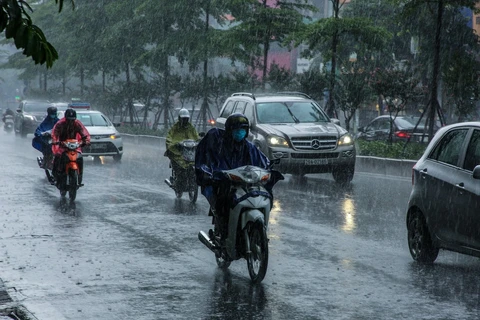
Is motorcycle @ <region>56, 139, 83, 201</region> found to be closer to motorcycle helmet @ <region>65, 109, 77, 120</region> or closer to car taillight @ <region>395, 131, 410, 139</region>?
motorcycle helmet @ <region>65, 109, 77, 120</region>

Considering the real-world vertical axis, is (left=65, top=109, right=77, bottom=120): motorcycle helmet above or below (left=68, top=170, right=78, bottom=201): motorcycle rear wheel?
above

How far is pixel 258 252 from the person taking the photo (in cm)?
852

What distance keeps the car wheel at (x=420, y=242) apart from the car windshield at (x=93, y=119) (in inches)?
775

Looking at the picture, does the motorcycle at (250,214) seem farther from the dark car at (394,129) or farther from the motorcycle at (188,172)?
the dark car at (394,129)

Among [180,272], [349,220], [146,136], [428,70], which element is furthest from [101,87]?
[180,272]

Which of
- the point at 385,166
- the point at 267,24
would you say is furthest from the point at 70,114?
the point at 267,24

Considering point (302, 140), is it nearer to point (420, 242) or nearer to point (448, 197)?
point (420, 242)

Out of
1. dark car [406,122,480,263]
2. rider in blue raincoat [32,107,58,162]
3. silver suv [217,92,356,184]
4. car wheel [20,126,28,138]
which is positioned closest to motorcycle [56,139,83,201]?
rider in blue raincoat [32,107,58,162]

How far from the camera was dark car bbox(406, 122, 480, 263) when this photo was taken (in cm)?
880

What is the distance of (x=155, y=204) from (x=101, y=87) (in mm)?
43435

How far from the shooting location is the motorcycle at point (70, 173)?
16.2m

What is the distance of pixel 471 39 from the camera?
42.4 metres

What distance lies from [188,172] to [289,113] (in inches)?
206

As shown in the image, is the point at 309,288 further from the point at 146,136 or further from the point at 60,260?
the point at 146,136
